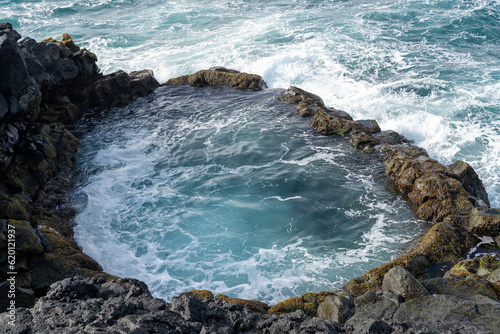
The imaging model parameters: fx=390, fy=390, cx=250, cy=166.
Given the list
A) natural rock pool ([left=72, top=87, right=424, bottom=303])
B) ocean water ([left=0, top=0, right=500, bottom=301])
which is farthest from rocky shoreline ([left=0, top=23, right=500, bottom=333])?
ocean water ([left=0, top=0, right=500, bottom=301])

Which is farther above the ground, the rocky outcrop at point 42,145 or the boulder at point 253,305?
the rocky outcrop at point 42,145

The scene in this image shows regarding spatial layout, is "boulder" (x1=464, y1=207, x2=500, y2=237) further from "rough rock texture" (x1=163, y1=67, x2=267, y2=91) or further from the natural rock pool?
"rough rock texture" (x1=163, y1=67, x2=267, y2=91)

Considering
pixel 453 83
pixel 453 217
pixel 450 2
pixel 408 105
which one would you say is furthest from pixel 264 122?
pixel 450 2

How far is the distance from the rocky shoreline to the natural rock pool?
2.53ft

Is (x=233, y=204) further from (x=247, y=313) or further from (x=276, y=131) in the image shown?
(x=247, y=313)

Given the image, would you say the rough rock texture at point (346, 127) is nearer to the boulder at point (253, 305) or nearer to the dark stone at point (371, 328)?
the boulder at point (253, 305)

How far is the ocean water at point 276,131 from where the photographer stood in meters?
10.8

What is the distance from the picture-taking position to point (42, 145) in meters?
14.2

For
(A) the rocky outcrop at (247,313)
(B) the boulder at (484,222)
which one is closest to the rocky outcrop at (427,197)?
(B) the boulder at (484,222)

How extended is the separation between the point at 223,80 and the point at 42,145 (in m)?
9.90

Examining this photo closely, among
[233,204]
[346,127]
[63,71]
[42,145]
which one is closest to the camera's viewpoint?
[233,204]

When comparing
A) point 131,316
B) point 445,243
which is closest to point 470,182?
point 445,243

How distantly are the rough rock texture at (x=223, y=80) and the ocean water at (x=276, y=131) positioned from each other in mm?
789

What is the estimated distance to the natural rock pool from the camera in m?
10.3
